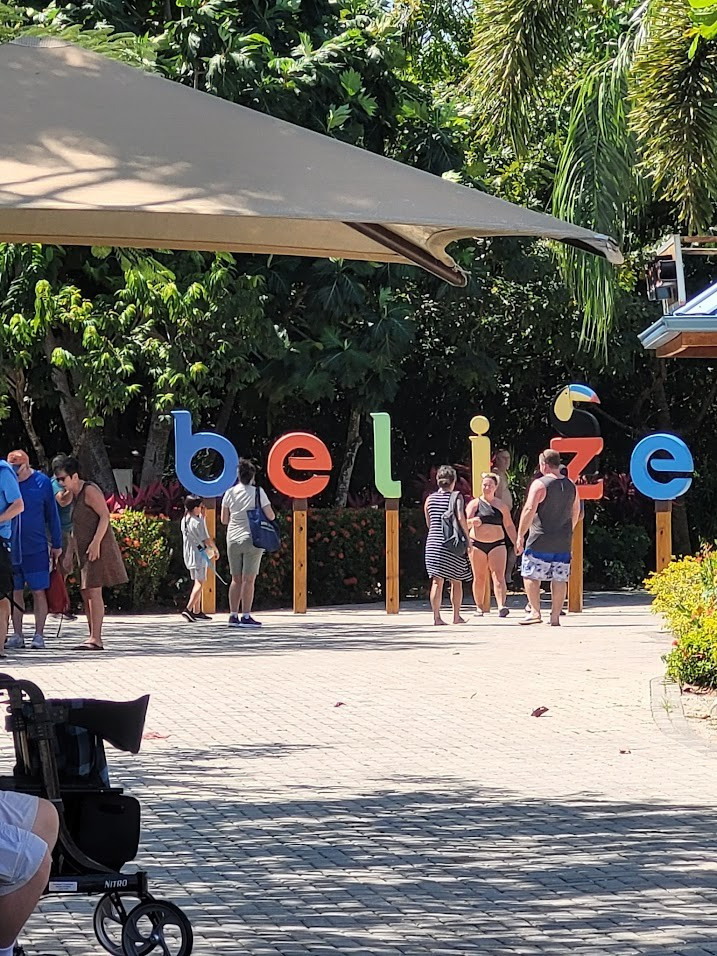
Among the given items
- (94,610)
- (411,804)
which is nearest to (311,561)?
(94,610)

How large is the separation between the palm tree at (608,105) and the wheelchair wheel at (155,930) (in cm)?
725

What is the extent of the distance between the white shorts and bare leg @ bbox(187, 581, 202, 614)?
13654 millimetres

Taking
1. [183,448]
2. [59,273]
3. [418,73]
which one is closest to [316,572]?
[183,448]

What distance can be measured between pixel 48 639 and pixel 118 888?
1145 centimetres

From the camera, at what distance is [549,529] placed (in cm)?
1711

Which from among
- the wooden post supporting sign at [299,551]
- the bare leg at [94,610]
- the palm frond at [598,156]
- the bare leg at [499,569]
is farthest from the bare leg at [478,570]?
the bare leg at [94,610]

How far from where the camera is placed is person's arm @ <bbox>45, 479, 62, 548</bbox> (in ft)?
49.2

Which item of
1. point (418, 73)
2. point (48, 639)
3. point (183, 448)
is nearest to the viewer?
point (48, 639)

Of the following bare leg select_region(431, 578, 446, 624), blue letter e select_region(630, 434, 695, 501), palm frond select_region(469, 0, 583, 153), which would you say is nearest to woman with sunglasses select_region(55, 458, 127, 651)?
bare leg select_region(431, 578, 446, 624)

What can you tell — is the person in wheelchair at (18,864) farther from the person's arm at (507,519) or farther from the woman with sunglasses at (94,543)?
the person's arm at (507,519)

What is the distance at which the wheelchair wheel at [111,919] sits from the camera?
512cm

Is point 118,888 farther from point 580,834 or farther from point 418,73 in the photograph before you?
point 418,73

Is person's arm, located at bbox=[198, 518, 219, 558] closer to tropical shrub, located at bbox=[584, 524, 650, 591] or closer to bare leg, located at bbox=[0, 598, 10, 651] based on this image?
bare leg, located at bbox=[0, 598, 10, 651]

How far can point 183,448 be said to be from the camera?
65.0 feet
